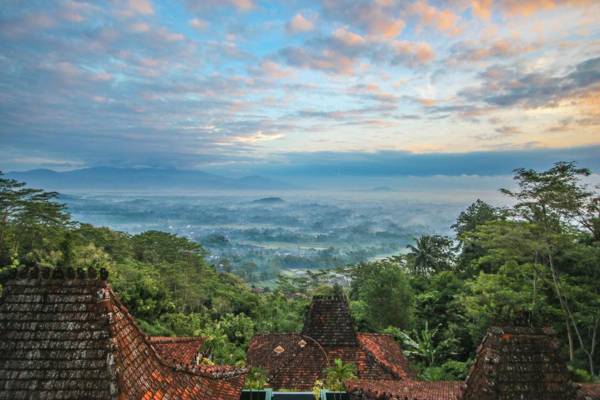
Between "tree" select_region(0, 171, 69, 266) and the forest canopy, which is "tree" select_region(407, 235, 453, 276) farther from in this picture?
"tree" select_region(0, 171, 69, 266)

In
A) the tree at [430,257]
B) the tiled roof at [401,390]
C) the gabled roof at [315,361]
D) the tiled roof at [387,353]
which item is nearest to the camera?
the tiled roof at [401,390]

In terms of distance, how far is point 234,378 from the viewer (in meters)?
8.09

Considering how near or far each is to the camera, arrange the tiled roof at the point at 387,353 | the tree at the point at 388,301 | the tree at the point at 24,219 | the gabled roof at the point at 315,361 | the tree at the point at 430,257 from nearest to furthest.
A: the gabled roof at the point at 315,361
the tiled roof at the point at 387,353
the tree at the point at 24,219
the tree at the point at 388,301
the tree at the point at 430,257

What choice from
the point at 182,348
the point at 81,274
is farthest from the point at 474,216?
the point at 81,274

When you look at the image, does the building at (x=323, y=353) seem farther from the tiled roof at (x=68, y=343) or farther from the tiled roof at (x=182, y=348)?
the tiled roof at (x=68, y=343)

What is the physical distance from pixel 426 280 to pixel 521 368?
3488 cm

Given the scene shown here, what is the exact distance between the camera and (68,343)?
17.4 feet

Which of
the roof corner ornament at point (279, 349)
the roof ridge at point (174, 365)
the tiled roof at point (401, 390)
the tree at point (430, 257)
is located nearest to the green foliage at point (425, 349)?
the roof corner ornament at point (279, 349)

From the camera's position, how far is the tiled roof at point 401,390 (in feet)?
28.9

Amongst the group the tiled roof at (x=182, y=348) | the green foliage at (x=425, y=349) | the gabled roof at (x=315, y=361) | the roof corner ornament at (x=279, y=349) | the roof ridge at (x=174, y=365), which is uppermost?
the roof ridge at (x=174, y=365)

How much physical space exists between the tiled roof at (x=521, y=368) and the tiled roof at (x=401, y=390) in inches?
34.2

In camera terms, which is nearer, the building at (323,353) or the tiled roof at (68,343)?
the tiled roof at (68,343)

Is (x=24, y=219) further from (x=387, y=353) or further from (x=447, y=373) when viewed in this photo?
(x=447, y=373)

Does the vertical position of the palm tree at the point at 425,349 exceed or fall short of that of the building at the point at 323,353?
it falls short
